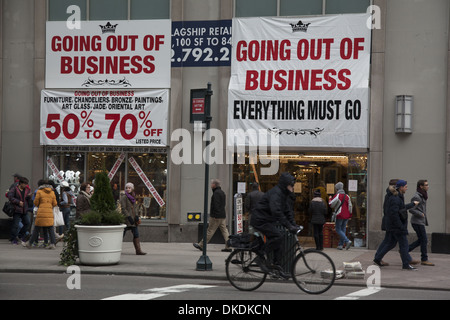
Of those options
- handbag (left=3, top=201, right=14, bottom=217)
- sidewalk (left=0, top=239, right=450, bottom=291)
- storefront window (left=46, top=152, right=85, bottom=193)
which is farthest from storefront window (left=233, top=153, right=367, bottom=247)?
handbag (left=3, top=201, right=14, bottom=217)

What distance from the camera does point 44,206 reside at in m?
16.4

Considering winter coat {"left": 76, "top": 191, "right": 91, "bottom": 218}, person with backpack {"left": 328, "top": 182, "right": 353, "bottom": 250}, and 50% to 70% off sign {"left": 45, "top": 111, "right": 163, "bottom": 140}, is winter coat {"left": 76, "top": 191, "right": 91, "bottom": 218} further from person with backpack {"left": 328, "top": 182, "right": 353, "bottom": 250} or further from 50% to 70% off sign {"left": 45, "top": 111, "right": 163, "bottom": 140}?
person with backpack {"left": 328, "top": 182, "right": 353, "bottom": 250}

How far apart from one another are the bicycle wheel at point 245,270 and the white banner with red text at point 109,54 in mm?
9141

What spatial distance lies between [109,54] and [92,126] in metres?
2.24

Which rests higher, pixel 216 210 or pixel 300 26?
pixel 300 26

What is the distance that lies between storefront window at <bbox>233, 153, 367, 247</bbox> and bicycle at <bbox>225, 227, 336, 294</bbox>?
294 inches

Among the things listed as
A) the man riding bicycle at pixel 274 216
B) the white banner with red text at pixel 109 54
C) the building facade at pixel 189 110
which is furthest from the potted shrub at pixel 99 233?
the white banner with red text at pixel 109 54

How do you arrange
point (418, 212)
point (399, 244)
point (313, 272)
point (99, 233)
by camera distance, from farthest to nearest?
1. point (418, 212)
2. point (399, 244)
3. point (99, 233)
4. point (313, 272)

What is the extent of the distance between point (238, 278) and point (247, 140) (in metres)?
7.87

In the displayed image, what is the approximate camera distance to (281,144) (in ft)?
58.7

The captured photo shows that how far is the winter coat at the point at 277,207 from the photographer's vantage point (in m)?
10.3

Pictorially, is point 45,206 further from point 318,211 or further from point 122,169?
point 318,211

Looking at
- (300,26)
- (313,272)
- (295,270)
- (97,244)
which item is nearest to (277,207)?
(295,270)

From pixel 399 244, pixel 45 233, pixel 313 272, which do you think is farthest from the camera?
pixel 45 233
